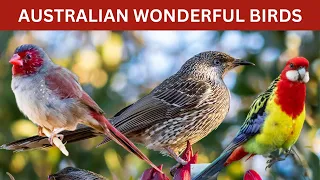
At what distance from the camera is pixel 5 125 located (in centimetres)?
584

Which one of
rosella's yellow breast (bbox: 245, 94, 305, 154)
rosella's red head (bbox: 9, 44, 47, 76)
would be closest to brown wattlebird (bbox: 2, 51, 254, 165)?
rosella's yellow breast (bbox: 245, 94, 305, 154)

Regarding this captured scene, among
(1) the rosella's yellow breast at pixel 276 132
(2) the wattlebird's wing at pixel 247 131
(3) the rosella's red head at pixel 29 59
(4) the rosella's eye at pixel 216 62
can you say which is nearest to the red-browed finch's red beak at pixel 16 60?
(3) the rosella's red head at pixel 29 59

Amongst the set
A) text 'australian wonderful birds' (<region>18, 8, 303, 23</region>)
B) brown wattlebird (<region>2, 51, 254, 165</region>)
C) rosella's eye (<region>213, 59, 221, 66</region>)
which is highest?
text 'australian wonderful birds' (<region>18, 8, 303, 23</region>)

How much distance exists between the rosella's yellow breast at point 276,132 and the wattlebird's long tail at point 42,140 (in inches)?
21.3

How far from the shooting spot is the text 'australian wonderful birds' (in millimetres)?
4258

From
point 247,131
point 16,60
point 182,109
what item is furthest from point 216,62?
point 16,60

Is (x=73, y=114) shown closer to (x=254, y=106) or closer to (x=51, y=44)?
(x=254, y=106)

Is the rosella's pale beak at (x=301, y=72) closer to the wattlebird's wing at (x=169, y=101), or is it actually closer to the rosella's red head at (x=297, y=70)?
the rosella's red head at (x=297, y=70)

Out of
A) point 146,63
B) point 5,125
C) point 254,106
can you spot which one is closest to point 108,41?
point 146,63

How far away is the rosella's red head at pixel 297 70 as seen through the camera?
7.56 ft

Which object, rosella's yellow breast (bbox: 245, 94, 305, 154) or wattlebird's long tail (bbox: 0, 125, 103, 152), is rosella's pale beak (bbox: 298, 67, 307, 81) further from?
wattlebird's long tail (bbox: 0, 125, 103, 152)

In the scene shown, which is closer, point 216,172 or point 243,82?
point 216,172

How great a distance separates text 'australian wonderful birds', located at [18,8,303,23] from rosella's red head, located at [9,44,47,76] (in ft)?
5.69

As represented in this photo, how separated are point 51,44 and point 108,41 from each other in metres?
0.49
